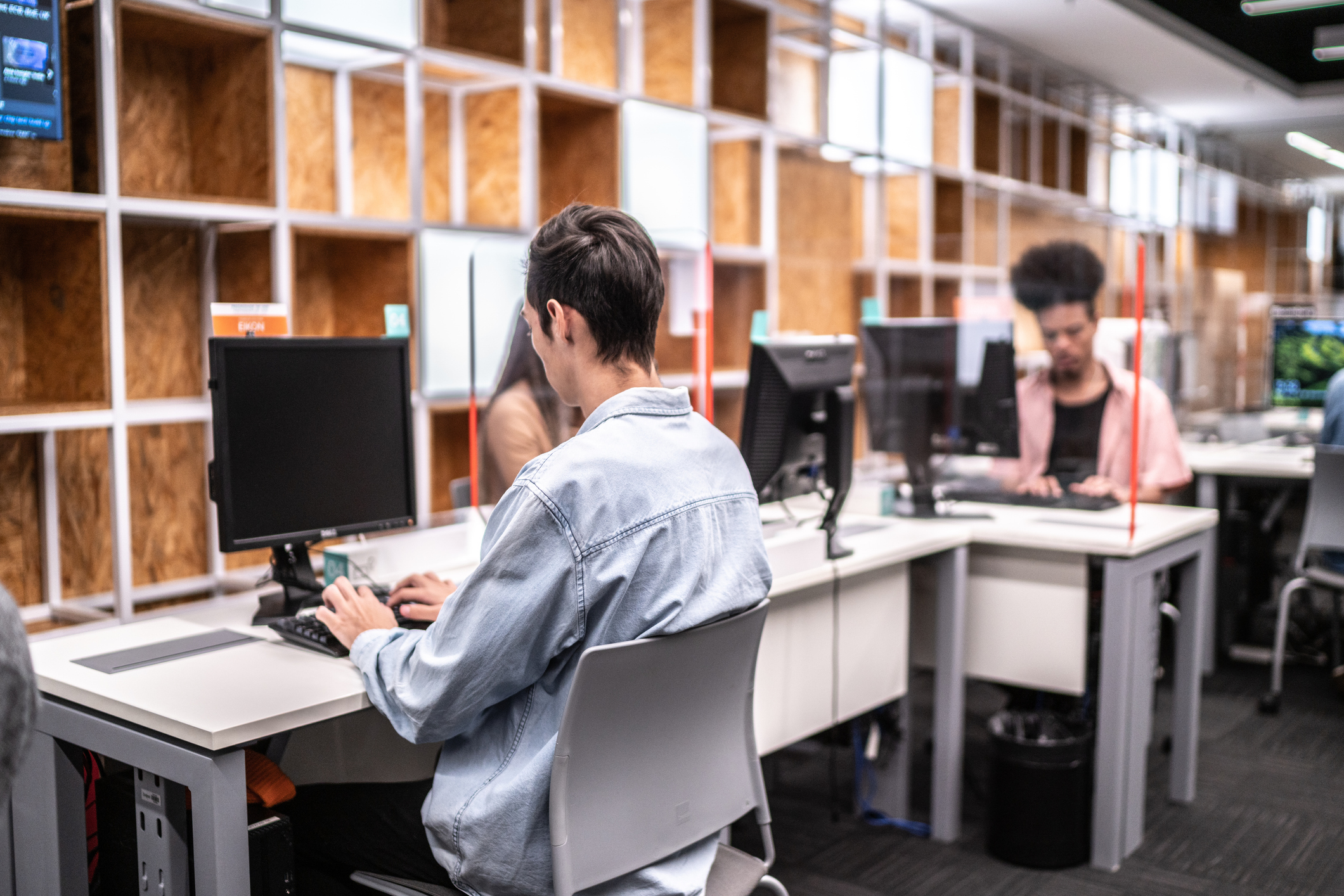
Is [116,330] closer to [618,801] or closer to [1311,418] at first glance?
[618,801]

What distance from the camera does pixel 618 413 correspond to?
1442mm

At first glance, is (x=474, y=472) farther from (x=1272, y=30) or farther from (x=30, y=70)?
(x=1272, y=30)

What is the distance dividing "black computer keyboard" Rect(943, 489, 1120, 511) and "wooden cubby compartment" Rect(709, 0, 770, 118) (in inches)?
64.5

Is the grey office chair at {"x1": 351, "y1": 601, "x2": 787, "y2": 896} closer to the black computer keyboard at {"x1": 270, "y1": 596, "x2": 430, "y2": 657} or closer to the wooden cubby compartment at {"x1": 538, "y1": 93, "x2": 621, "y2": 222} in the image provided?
the black computer keyboard at {"x1": 270, "y1": 596, "x2": 430, "y2": 657}

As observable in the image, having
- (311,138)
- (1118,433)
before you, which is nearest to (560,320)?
(311,138)

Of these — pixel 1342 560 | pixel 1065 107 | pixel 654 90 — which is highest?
pixel 1065 107

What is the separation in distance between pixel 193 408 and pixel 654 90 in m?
2.14

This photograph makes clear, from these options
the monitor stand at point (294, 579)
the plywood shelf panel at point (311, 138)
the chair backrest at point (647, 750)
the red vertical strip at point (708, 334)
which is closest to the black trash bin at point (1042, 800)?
the red vertical strip at point (708, 334)

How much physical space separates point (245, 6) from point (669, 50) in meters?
1.68

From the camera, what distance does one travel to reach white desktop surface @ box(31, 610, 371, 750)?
1.49 meters

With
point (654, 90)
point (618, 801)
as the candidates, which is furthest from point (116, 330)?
point (654, 90)

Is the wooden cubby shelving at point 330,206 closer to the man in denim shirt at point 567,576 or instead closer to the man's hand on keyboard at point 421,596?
the man's hand on keyboard at point 421,596

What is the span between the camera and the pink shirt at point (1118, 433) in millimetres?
3371

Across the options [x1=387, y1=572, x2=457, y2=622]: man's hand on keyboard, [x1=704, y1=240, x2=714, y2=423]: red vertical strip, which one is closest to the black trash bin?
[x1=704, y1=240, x2=714, y2=423]: red vertical strip
